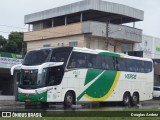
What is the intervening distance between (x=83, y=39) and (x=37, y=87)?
30721 millimetres

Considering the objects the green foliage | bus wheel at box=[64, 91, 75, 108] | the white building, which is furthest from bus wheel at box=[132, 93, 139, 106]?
the green foliage

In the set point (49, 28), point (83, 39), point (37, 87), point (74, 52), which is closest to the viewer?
point (37, 87)

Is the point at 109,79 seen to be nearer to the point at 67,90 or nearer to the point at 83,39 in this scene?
the point at 67,90

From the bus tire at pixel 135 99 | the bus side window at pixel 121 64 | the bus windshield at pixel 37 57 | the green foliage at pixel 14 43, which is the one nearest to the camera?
the bus windshield at pixel 37 57

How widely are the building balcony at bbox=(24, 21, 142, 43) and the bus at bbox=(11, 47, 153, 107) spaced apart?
22.9 m

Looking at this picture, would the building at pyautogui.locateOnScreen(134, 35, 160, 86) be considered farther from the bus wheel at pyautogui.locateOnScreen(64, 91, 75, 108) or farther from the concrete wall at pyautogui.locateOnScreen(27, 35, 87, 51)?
the bus wheel at pyautogui.locateOnScreen(64, 91, 75, 108)

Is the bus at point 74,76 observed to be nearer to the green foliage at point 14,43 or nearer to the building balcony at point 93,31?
the building balcony at point 93,31

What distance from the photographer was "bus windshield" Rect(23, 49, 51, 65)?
22.8 meters

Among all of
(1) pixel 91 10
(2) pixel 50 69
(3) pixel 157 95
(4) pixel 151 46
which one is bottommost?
(3) pixel 157 95

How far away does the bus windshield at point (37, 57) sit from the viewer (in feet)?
74.7

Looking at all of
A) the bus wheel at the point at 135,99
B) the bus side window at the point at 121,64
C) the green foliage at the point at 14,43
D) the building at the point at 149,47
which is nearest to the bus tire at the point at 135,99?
the bus wheel at the point at 135,99

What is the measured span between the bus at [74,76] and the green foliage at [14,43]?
50.3 metres

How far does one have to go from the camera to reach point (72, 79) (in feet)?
77.9

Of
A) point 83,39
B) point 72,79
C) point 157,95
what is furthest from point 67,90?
point 83,39
